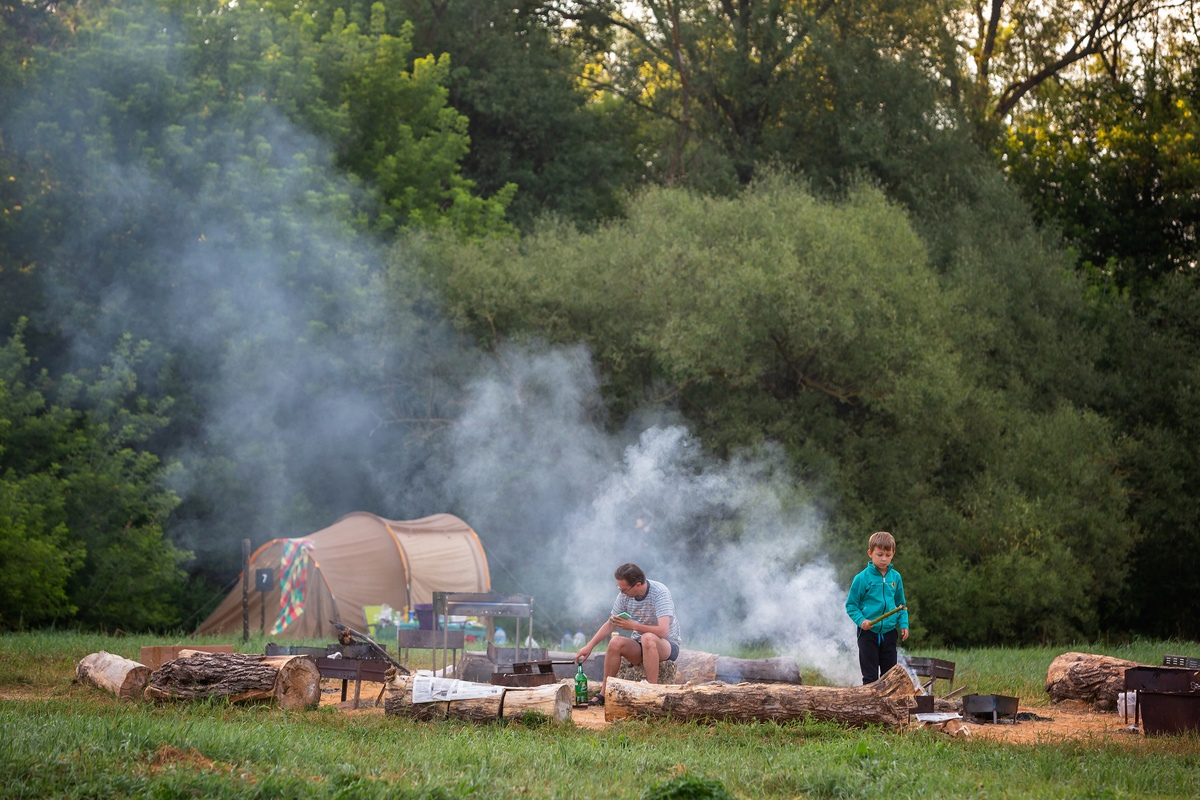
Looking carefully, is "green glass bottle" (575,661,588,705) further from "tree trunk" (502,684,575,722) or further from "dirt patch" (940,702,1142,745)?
"dirt patch" (940,702,1142,745)

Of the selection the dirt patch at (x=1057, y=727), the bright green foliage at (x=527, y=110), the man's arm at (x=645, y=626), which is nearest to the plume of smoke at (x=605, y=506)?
the bright green foliage at (x=527, y=110)

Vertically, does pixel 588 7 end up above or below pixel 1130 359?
above

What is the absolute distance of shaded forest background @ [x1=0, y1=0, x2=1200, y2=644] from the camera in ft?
60.1

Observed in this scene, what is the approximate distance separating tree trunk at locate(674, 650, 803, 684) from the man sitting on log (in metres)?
0.80

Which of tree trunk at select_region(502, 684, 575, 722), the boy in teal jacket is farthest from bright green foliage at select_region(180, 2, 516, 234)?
the boy in teal jacket

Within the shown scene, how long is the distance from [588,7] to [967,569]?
1629cm

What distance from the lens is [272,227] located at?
20312 mm

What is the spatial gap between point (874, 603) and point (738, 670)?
2.07 meters

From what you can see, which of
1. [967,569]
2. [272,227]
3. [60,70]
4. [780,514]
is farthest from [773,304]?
[60,70]

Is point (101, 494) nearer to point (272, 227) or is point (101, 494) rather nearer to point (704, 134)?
point (272, 227)

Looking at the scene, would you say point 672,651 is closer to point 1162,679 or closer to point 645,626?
point 645,626

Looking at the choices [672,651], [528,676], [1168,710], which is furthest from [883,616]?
[528,676]

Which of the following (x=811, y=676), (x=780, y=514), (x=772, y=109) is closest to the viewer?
(x=811, y=676)

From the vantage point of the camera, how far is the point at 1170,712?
25.2 feet
